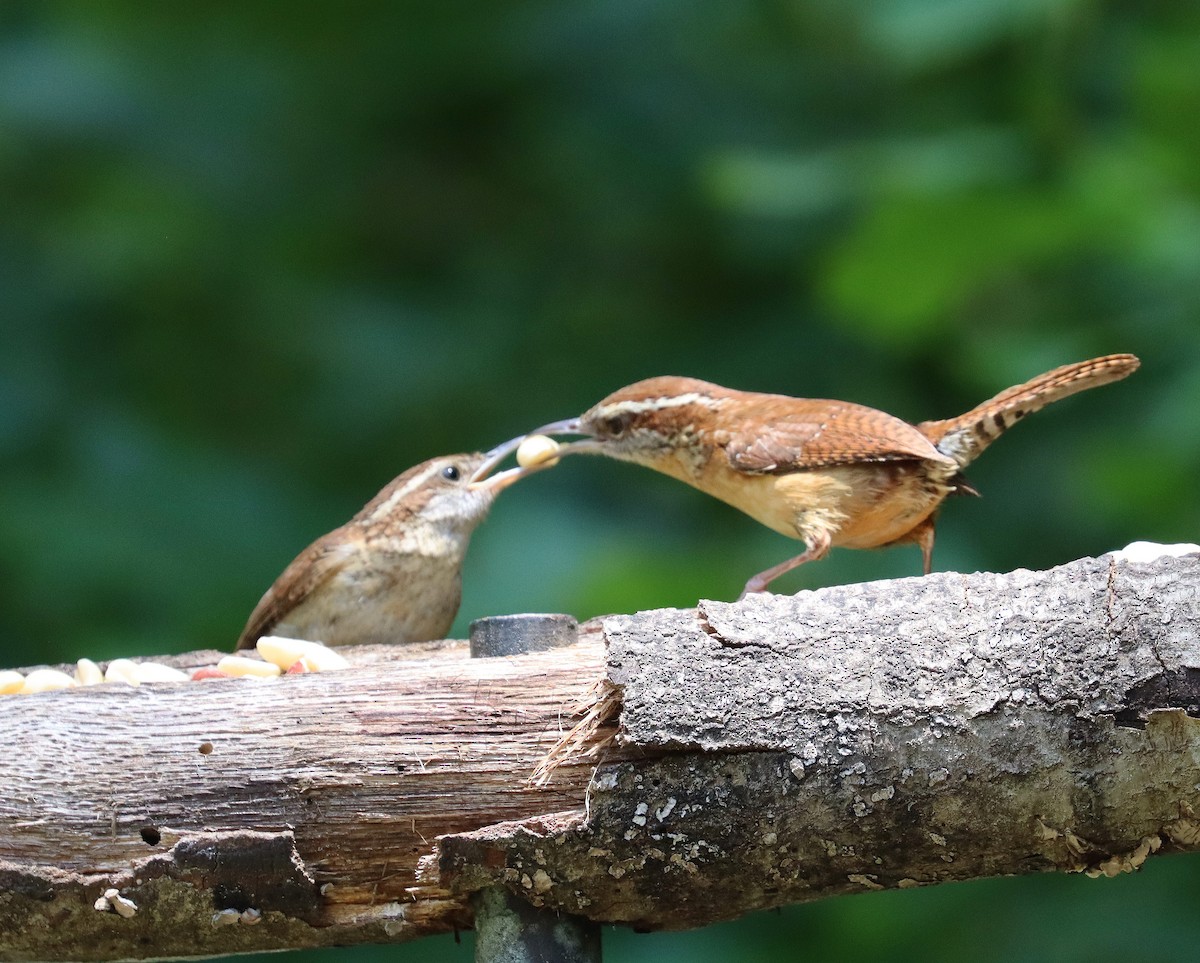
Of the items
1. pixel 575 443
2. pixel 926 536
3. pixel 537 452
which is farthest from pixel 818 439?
pixel 537 452

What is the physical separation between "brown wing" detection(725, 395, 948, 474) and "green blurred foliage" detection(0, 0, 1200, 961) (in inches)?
42.0

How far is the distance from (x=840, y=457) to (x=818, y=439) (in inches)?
5.5

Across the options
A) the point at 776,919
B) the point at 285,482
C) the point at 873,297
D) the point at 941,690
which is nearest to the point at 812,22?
the point at 873,297

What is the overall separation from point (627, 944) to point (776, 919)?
652mm

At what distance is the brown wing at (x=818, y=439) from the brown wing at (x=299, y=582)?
4.54ft

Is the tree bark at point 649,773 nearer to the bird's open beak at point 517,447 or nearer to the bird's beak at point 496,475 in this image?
the bird's open beak at point 517,447

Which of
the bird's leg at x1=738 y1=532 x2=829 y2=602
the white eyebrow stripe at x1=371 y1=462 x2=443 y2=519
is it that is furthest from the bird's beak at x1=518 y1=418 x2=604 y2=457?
the bird's leg at x1=738 y1=532 x2=829 y2=602

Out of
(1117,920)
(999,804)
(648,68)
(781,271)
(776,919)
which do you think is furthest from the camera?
(648,68)

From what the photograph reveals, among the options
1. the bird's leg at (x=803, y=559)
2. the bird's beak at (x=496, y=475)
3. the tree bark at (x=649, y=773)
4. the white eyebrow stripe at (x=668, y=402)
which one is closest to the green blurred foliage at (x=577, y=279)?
the bird's beak at (x=496, y=475)

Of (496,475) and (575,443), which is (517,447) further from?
(575,443)

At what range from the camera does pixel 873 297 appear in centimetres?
540

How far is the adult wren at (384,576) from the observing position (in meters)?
4.92

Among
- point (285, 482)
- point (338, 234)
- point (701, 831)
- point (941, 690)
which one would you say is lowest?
point (701, 831)

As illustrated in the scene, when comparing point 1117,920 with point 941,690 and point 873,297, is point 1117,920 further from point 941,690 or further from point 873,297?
point 941,690
